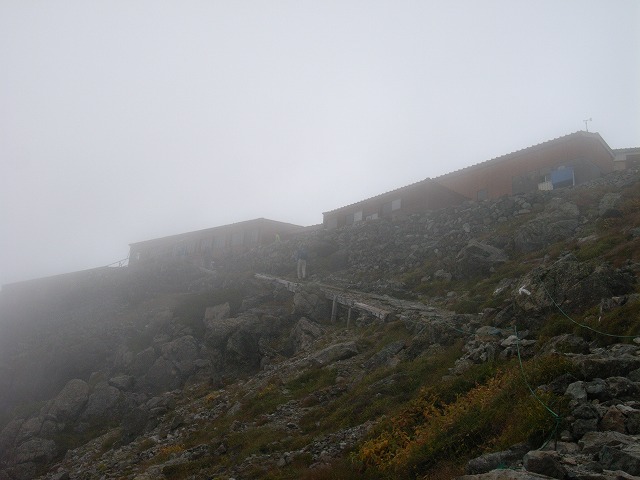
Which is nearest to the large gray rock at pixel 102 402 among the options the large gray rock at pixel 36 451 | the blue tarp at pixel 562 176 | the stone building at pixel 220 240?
the large gray rock at pixel 36 451

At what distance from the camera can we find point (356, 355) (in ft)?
68.7

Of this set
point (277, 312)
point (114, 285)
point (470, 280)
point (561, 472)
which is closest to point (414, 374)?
point (561, 472)

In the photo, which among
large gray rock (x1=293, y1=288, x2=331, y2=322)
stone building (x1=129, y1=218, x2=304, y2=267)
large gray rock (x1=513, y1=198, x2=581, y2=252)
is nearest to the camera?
large gray rock (x1=513, y1=198, x2=581, y2=252)

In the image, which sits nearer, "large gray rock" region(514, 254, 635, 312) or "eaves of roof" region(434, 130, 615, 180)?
"large gray rock" region(514, 254, 635, 312)

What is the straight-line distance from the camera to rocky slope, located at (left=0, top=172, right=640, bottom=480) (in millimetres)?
9180

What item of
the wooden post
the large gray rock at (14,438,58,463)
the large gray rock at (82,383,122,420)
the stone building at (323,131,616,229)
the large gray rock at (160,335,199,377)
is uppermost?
the stone building at (323,131,616,229)

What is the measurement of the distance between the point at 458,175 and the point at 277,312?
2582 cm

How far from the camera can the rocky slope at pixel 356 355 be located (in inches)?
361

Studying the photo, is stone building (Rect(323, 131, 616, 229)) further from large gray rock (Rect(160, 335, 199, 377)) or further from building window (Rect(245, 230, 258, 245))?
large gray rock (Rect(160, 335, 199, 377))

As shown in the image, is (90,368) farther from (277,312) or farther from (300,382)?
(300,382)

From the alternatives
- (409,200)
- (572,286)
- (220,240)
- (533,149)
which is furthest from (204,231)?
(572,286)

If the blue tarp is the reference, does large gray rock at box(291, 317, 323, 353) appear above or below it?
below

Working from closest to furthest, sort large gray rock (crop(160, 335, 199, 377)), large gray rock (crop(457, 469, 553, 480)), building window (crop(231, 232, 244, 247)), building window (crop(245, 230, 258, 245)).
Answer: large gray rock (crop(457, 469, 553, 480))
large gray rock (crop(160, 335, 199, 377))
building window (crop(245, 230, 258, 245))
building window (crop(231, 232, 244, 247))

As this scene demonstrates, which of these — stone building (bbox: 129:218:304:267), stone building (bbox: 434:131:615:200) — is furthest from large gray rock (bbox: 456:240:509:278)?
stone building (bbox: 129:218:304:267)
